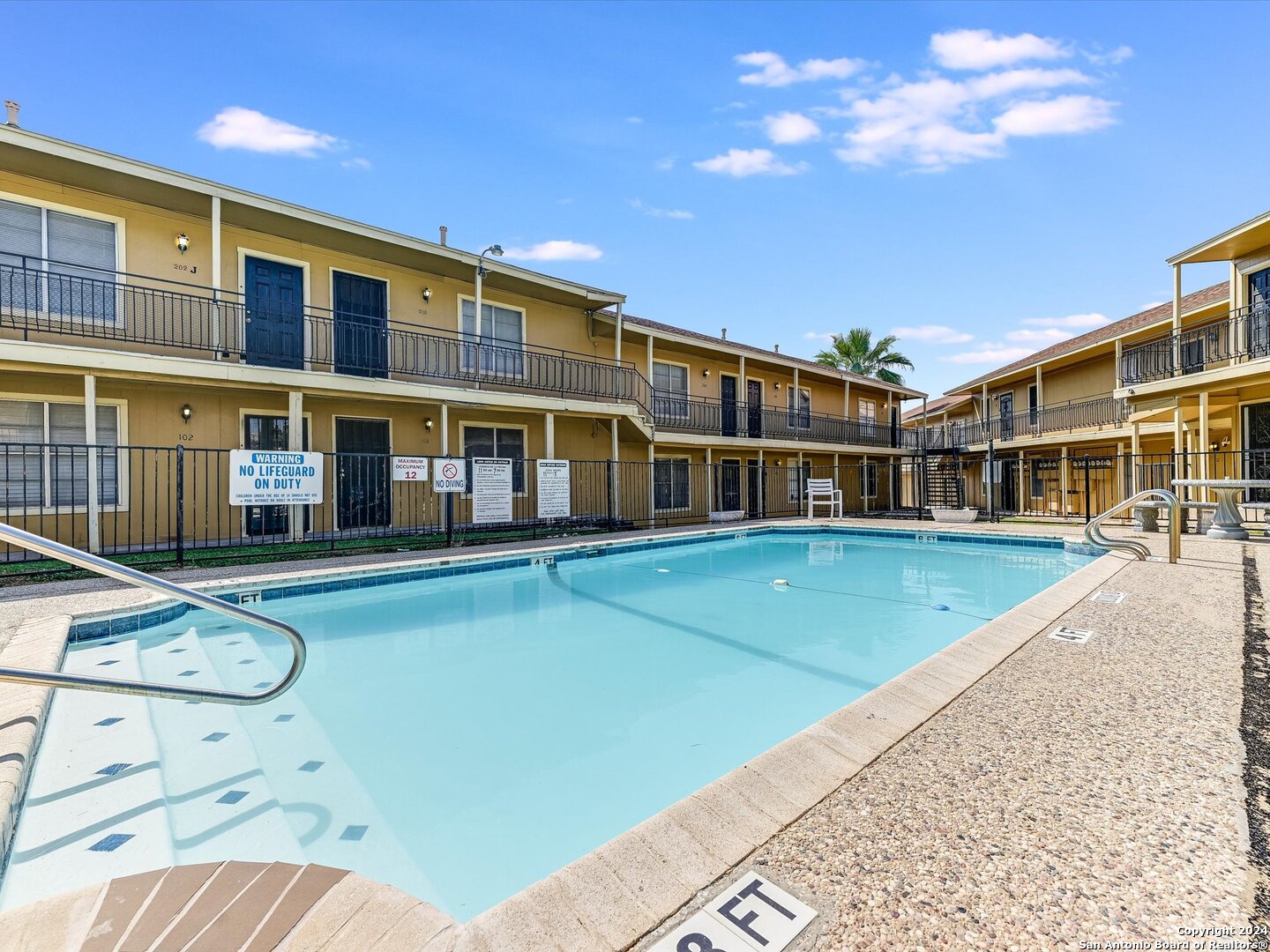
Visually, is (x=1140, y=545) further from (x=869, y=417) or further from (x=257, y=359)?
(x=869, y=417)

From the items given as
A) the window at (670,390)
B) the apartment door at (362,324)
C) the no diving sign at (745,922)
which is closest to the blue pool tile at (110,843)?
the no diving sign at (745,922)

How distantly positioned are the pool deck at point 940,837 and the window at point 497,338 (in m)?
11.2

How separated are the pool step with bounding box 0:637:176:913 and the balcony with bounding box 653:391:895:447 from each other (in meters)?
14.3

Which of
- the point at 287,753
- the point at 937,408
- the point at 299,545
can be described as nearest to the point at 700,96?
the point at 299,545

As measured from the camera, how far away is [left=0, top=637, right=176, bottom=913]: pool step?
2322mm

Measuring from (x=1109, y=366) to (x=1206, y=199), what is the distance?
23.4 ft

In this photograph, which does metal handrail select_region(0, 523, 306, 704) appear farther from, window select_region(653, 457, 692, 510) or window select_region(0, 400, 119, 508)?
window select_region(653, 457, 692, 510)

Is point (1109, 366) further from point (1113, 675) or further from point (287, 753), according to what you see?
point (287, 753)

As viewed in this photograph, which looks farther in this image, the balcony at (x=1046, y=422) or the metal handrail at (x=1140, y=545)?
the balcony at (x=1046, y=422)

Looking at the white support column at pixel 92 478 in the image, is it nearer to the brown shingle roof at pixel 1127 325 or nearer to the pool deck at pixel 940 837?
the pool deck at pixel 940 837

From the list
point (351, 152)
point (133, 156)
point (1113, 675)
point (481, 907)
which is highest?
point (351, 152)

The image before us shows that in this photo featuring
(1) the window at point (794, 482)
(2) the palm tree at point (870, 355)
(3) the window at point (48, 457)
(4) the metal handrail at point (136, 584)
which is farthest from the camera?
(2) the palm tree at point (870, 355)

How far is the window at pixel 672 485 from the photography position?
18.0 metres

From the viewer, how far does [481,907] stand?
2.33m
